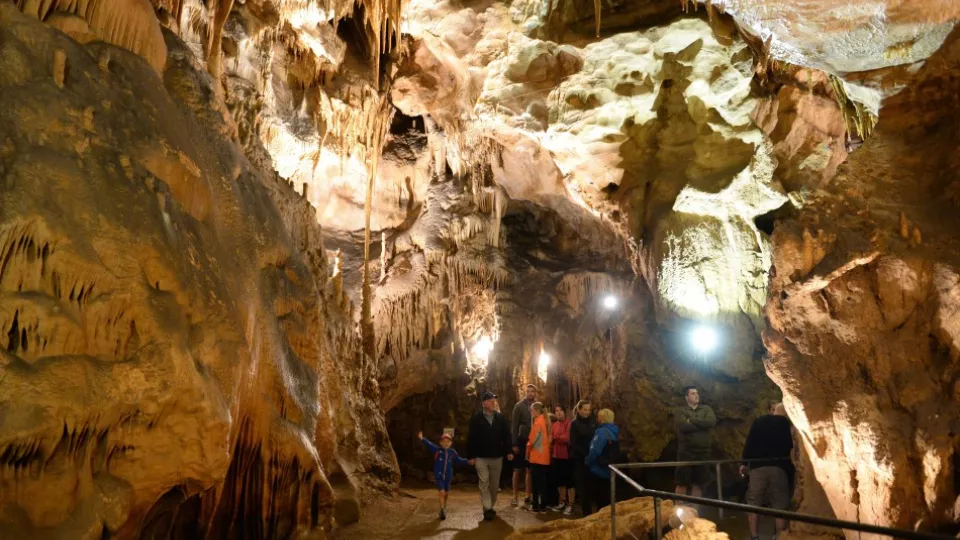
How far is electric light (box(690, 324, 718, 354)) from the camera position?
9867 millimetres

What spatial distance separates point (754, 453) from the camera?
18.9 feet

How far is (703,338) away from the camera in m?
9.95

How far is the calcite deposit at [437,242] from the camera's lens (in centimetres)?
286

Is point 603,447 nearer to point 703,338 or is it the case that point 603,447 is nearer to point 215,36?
point 703,338

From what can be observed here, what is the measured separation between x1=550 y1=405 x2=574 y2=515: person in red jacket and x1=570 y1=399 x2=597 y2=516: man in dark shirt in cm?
14

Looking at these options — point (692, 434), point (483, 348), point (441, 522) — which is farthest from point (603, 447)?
point (483, 348)

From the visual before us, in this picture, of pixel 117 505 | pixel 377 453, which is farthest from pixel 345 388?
pixel 117 505

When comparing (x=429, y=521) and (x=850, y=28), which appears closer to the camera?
(x=850, y=28)

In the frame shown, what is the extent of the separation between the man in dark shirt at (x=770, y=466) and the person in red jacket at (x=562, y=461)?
2019mm

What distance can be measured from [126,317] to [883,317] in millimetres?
4870

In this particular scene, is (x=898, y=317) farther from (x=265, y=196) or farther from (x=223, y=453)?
(x=265, y=196)

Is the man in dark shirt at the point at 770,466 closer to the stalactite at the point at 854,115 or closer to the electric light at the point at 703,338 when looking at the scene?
the stalactite at the point at 854,115

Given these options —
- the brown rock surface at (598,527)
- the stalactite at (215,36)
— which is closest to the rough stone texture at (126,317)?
the stalactite at (215,36)

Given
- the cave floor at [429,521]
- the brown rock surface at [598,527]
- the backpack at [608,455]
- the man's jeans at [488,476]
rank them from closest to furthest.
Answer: the brown rock surface at [598,527] → the cave floor at [429,521] → the backpack at [608,455] → the man's jeans at [488,476]
